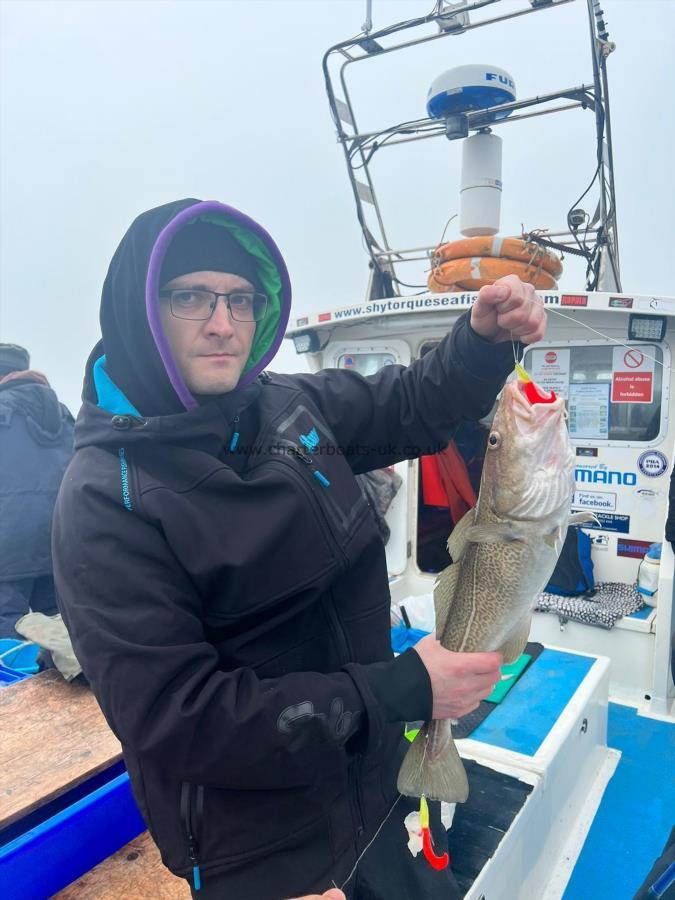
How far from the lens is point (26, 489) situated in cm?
439

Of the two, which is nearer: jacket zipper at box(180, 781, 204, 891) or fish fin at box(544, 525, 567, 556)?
jacket zipper at box(180, 781, 204, 891)

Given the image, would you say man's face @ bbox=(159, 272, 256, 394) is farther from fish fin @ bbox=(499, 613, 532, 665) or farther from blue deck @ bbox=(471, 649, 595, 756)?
blue deck @ bbox=(471, 649, 595, 756)

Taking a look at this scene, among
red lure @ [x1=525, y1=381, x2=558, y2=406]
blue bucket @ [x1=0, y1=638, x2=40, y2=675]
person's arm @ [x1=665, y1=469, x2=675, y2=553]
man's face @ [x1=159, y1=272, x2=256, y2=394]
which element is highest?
man's face @ [x1=159, y1=272, x2=256, y2=394]

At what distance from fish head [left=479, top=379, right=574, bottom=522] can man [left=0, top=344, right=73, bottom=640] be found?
3.65 m

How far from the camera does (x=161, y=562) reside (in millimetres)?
1427

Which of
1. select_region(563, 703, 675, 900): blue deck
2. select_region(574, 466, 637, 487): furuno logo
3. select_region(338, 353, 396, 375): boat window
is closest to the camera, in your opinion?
select_region(563, 703, 675, 900): blue deck

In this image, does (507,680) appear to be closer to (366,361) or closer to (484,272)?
(484,272)

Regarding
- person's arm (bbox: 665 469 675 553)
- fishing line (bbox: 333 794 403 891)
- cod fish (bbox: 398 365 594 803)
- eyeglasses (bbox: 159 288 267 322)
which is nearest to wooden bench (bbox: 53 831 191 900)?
fishing line (bbox: 333 794 403 891)

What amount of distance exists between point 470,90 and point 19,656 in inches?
206

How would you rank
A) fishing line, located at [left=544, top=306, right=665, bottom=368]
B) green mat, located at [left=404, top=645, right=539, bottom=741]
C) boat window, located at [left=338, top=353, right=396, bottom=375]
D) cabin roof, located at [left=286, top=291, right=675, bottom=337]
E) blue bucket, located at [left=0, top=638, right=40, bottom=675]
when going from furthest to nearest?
1. boat window, located at [left=338, top=353, right=396, bottom=375]
2. fishing line, located at [left=544, top=306, right=665, bottom=368]
3. cabin roof, located at [left=286, top=291, right=675, bottom=337]
4. blue bucket, located at [left=0, top=638, right=40, bottom=675]
5. green mat, located at [left=404, top=645, right=539, bottom=741]

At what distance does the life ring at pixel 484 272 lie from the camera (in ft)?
15.8

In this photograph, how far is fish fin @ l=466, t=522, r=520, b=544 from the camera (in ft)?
5.84

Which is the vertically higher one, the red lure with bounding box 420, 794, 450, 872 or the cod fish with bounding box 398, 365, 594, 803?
the cod fish with bounding box 398, 365, 594, 803

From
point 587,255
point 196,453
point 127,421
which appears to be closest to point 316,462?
point 196,453
